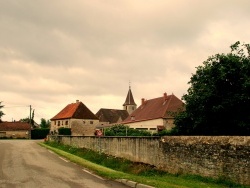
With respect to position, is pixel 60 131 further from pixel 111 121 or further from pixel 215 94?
pixel 215 94

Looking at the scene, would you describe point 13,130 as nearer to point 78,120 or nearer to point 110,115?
point 78,120

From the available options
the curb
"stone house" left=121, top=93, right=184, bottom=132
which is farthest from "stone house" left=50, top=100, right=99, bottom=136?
the curb

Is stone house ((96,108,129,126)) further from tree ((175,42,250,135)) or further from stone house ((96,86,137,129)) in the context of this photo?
tree ((175,42,250,135))

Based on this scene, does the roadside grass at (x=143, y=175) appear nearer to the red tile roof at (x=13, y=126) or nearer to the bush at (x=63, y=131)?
the bush at (x=63, y=131)

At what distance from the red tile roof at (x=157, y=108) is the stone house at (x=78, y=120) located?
1059 cm

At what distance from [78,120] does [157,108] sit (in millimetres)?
20369

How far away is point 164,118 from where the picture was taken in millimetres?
56375

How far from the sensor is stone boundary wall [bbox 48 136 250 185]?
11289 mm

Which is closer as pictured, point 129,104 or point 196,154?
point 196,154

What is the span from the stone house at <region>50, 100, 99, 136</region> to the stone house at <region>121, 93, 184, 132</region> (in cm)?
998

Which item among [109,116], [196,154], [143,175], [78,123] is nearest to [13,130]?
[78,123]

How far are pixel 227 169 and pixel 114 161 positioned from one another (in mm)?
10057

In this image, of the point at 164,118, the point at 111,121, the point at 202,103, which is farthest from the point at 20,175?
the point at 111,121

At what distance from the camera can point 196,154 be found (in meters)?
13.6
